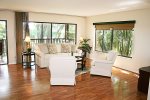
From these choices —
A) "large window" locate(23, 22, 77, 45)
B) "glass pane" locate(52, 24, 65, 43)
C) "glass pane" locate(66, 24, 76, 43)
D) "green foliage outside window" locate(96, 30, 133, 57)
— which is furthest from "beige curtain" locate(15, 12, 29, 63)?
"green foliage outside window" locate(96, 30, 133, 57)

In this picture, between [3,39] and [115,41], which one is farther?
[115,41]

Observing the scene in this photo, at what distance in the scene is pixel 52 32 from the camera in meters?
8.02

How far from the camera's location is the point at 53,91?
4051 mm

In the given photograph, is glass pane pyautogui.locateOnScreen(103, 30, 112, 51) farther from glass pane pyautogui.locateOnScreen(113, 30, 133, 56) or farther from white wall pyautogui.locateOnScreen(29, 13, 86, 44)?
white wall pyautogui.locateOnScreen(29, 13, 86, 44)

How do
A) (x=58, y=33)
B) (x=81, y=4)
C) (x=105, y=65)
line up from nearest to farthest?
(x=81, y=4) < (x=105, y=65) < (x=58, y=33)

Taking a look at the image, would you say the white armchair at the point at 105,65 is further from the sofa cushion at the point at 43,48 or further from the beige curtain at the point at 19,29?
the beige curtain at the point at 19,29

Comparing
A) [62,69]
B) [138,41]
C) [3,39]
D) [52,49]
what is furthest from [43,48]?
[138,41]

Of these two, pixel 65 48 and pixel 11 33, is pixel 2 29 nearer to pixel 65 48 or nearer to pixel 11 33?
pixel 11 33

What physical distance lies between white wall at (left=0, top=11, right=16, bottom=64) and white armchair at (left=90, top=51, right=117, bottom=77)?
3977 mm

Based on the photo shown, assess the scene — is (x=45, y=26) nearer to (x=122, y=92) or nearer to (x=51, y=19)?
(x=51, y=19)

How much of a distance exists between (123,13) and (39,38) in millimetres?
4266

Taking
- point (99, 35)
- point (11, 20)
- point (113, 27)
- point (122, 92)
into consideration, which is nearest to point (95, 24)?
point (99, 35)

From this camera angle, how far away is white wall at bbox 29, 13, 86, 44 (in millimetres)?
7380

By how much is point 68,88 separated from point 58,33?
4475mm
